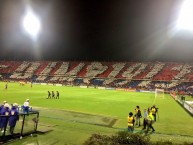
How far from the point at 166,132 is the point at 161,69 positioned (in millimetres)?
82047

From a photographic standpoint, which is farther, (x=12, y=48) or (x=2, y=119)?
(x=12, y=48)

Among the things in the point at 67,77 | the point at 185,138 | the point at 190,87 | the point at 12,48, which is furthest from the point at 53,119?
the point at 12,48


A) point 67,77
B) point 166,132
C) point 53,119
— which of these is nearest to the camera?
point 166,132

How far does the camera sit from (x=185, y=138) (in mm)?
20672

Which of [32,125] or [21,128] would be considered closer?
[21,128]

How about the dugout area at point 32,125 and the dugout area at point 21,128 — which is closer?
the dugout area at point 21,128

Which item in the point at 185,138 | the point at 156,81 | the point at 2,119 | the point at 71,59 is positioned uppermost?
the point at 71,59

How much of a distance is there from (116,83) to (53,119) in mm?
76409

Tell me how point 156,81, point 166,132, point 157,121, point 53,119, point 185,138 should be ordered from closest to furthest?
point 185,138
point 166,132
point 53,119
point 157,121
point 156,81

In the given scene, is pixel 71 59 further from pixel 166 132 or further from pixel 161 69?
pixel 166 132

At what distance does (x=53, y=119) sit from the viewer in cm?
2542

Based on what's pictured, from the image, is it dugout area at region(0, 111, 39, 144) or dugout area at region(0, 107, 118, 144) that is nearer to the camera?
dugout area at region(0, 111, 39, 144)

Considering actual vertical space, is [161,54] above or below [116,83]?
above

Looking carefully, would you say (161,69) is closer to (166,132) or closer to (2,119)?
(166,132)
